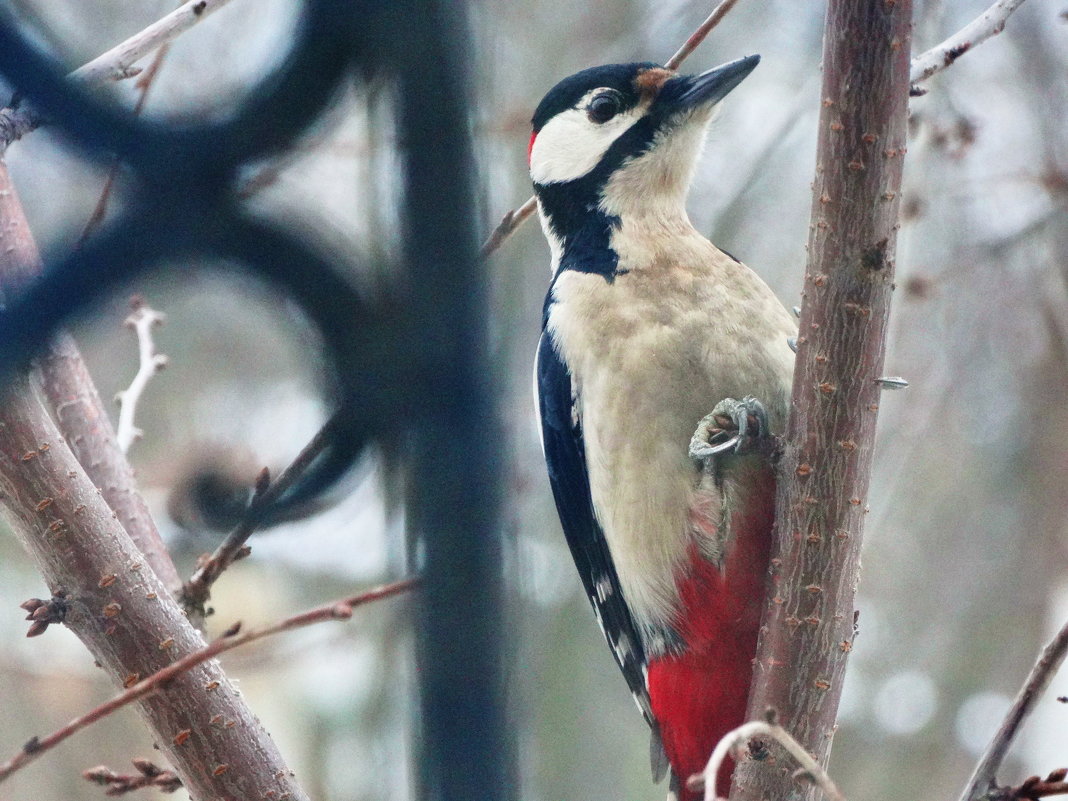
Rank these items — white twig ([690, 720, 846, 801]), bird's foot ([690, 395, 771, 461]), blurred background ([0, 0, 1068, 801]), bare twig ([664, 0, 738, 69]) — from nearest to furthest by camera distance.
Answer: white twig ([690, 720, 846, 801]) → bare twig ([664, 0, 738, 69]) → bird's foot ([690, 395, 771, 461]) → blurred background ([0, 0, 1068, 801])

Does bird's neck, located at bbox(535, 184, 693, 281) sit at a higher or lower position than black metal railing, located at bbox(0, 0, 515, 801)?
higher

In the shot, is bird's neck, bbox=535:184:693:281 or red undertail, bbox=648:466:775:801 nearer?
red undertail, bbox=648:466:775:801

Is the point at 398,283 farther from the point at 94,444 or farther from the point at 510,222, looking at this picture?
the point at 94,444

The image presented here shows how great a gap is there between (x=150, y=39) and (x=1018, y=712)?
4.40ft

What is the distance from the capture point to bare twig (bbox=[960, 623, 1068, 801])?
1395mm

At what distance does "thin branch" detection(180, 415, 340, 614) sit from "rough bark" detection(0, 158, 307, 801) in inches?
6.1

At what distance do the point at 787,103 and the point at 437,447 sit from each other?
454cm

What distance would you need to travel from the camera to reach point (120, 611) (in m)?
1.58

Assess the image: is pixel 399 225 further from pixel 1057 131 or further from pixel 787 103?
pixel 787 103

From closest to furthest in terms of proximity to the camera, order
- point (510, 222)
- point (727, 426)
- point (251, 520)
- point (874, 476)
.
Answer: point (251, 520)
point (510, 222)
point (727, 426)
point (874, 476)

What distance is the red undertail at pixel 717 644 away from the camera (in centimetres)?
210

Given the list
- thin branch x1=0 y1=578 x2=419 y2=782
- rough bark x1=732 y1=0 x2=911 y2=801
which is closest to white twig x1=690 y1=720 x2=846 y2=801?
rough bark x1=732 y1=0 x2=911 y2=801

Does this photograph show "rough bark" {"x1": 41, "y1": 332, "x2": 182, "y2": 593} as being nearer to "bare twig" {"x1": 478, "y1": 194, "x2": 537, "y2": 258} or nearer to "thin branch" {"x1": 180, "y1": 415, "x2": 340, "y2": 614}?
"thin branch" {"x1": 180, "y1": 415, "x2": 340, "y2": 614}

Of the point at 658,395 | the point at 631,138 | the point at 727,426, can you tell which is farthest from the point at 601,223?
the point at 727,426
